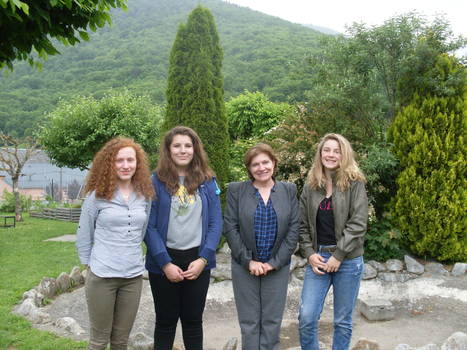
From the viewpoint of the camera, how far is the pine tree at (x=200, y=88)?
775 cm

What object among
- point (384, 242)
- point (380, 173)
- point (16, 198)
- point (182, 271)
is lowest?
point (16, 198)

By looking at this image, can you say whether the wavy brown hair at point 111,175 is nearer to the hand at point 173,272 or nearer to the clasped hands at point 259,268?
the hand at point 173,272

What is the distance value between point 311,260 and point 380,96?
552 centimetres

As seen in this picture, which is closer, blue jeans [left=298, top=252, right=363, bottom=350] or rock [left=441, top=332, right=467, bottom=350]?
blue jeans [left=298, top=252, right=363, bottom=350]

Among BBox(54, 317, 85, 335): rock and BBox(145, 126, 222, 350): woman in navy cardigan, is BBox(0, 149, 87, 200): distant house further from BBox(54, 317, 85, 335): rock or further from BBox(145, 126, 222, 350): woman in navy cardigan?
BBox(145, 126, 222, 350): woman in navy cardigan

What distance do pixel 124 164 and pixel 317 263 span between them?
1.60m

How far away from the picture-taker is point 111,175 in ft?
9.55

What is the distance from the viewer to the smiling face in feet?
10.1

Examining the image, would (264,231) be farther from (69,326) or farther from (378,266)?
(378,266)

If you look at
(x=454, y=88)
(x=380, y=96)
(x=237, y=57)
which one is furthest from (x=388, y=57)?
(x=237, y=57)

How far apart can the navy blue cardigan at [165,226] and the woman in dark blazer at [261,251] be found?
0.13 m

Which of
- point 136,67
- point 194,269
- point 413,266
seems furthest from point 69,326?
point 136,67

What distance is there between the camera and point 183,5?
6931 centimetres

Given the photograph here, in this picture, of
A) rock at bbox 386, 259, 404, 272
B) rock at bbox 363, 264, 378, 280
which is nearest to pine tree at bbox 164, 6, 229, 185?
rock at bbox 363, 264, 378, 280
